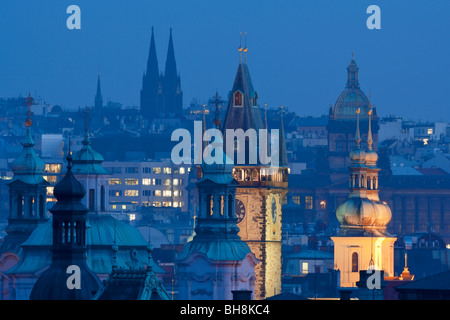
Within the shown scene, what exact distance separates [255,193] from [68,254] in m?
40.8

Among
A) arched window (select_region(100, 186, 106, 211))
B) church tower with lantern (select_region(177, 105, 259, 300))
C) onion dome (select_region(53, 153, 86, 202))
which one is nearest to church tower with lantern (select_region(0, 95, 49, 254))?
arched window (select_region(100, 186, 106, 211))

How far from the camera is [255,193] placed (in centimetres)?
13525

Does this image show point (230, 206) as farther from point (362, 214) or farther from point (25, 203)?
point (362, 214)

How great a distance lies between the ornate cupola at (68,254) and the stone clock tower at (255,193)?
35.5m

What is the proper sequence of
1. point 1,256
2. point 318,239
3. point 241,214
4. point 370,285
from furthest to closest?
point 318,239
point 241,214
point 1,256
point 370,285

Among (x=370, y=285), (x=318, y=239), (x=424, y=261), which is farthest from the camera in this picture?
(x=318, y=239)

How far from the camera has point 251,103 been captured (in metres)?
136

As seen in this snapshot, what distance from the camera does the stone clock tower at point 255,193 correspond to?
439 ft
